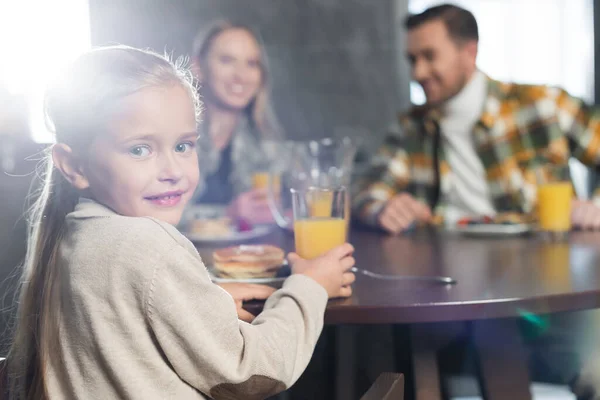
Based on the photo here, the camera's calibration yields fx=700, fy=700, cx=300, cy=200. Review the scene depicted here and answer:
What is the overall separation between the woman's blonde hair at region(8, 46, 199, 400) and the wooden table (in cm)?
35

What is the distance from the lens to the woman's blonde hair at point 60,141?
2.56 ft

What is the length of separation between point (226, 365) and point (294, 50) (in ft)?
8.96

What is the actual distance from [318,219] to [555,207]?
0.70 meters

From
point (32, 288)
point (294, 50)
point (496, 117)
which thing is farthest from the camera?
point (294, 50)

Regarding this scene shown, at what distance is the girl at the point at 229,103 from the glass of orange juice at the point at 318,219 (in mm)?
1126

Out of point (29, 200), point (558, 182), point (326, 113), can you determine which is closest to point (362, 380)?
point (558, 182)

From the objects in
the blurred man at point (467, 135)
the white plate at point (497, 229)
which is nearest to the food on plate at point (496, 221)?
the white plate at point (497, 229)

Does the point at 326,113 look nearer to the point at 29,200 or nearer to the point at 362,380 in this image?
the point at 362,380

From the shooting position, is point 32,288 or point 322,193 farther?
point 322,193

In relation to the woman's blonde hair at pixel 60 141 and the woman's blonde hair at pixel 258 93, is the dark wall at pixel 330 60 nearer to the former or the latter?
the woman's blonde hair at pixel 258 93

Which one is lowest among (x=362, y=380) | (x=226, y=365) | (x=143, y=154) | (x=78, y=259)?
(x=362, y=380)

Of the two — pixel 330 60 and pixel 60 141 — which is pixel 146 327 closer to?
pixel 60 141

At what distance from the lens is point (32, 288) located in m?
0.85

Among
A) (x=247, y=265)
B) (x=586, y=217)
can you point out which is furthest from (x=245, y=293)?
(x=586, y=217)
